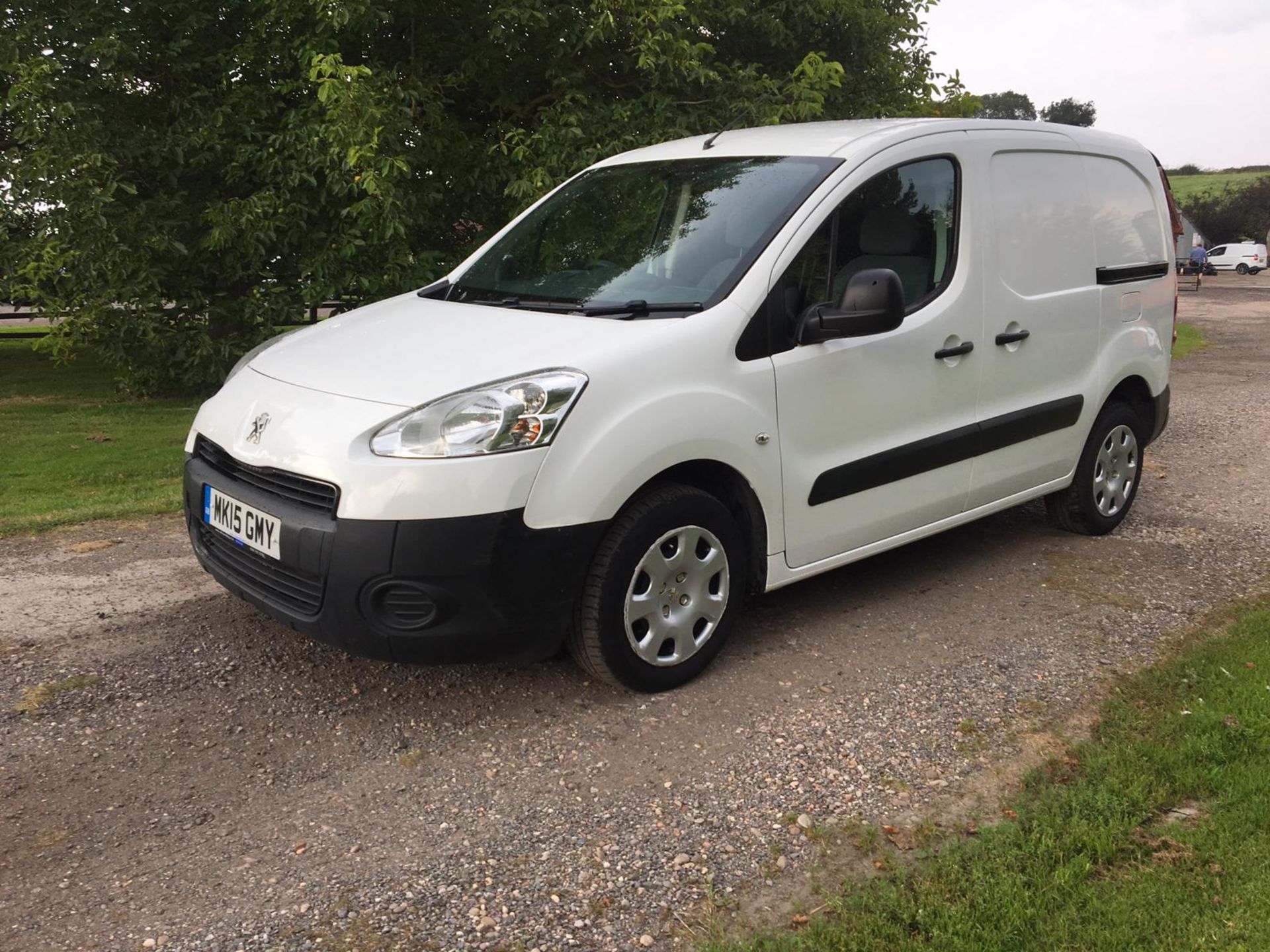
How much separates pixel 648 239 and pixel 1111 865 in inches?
105

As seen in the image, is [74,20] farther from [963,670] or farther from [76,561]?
[963,670]

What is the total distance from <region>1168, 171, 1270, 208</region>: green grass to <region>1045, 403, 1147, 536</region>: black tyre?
72365 millimetres

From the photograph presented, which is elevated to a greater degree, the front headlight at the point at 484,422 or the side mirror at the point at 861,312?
the side mirror at the point at 861,312

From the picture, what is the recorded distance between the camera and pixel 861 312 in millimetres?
3938

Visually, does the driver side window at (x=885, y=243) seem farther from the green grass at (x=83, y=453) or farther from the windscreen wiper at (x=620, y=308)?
the green grass at (x=83, y=453)

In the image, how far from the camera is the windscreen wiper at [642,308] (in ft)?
12.8

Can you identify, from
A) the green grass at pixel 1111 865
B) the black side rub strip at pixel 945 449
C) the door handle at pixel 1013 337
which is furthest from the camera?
the door handle at pixel 1013 337

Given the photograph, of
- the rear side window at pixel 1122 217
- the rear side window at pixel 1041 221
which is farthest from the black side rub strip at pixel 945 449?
the rear side window at pixel 1122 217

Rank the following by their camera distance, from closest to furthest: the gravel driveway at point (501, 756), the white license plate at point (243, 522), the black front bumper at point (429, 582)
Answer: the gravel driveway at point (501, 756) → the black front bumper at point (429, 582) → the white license plate at point (243, 522)

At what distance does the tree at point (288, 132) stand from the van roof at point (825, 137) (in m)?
4.55

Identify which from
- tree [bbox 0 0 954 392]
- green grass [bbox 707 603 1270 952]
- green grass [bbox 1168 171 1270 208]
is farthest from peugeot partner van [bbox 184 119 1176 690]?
green grass [bbox 1168 171 1270 208]

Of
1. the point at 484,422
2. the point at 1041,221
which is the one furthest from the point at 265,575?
the point at 1041,221

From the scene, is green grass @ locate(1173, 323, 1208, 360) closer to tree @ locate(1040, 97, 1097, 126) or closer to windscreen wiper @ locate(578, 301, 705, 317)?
windscreen wiper @ locate(578, 301, 705, 317)

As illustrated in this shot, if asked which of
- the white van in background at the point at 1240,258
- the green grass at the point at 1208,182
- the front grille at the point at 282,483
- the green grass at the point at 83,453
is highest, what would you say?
the green grass at the point at 1208,182
